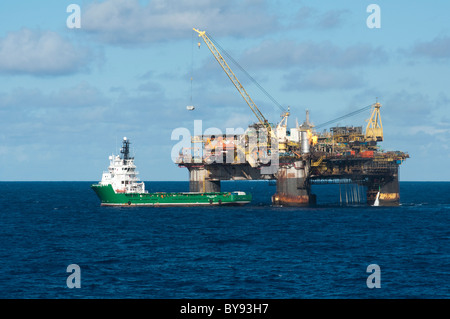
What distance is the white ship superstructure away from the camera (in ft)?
399

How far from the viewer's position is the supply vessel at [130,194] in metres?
122

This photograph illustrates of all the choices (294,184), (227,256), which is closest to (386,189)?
(294,184)

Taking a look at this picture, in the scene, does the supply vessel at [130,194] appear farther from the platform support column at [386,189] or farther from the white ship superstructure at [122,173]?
the platform support column at [386,189]

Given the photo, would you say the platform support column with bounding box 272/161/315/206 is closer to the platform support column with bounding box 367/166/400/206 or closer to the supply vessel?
the supply vessel

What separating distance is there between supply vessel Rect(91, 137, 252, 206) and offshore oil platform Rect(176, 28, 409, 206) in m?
3.97

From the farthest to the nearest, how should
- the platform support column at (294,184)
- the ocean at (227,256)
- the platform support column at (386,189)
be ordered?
the platform support column at (386,189)
the platform support column at (294,184)
the ocean at (227,256)

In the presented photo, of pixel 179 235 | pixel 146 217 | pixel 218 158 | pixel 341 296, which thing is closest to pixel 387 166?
pixel 218 158

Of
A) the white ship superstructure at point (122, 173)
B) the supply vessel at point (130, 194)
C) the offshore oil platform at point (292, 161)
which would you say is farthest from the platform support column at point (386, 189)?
the white ship superstructure at point (122, 173)

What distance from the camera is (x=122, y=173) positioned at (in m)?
122

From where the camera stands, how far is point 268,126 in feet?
432

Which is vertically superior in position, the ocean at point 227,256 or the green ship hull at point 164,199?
the green ship hull at point 164,199

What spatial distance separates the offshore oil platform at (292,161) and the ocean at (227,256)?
36.5 feet

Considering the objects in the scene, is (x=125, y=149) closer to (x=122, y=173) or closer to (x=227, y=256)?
(x=122, y=173)
